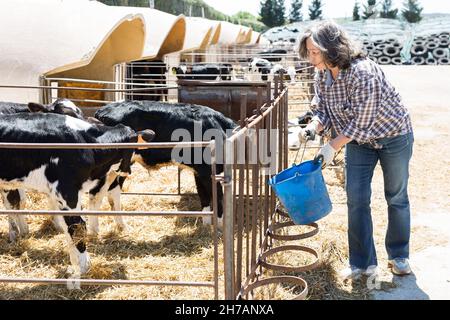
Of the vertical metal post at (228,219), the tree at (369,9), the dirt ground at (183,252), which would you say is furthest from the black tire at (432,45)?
the tree at (369,9)

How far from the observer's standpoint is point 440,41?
3612 centimetres

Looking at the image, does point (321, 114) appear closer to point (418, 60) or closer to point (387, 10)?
point (418, 60)

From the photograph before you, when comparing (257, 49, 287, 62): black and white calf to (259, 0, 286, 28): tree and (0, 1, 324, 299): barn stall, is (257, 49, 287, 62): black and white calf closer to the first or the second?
(0, 1, 324, 299): barn stall

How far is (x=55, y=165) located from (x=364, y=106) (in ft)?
7.82

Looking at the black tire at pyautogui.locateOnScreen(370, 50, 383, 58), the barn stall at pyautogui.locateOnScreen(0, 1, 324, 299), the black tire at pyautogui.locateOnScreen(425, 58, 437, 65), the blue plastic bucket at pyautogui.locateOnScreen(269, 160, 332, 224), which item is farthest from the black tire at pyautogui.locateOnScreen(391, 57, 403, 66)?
the blue plastic bucket at pyautogui.locateOnScreen(269, 160, 332, 224)

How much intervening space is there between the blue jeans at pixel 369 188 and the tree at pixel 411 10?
74.7 meters

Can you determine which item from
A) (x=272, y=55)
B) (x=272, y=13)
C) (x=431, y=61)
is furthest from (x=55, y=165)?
(x=272, y=13)

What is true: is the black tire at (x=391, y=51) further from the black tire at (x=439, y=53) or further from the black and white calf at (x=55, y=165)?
the black and white calf at (x=55, y=165)

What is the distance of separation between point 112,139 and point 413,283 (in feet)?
8.92

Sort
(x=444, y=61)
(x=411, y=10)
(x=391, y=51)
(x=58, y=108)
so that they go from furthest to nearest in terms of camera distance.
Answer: (x=411, y=10) < (x=391, y=51) < (x=444, y=61) < (x=58, y=108)

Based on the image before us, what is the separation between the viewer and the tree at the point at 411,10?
74113 mm

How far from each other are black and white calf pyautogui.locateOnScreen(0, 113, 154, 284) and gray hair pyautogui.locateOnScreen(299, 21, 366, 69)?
156 cm

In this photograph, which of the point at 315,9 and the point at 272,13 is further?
the point at 315,9

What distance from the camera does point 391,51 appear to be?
123 ft
